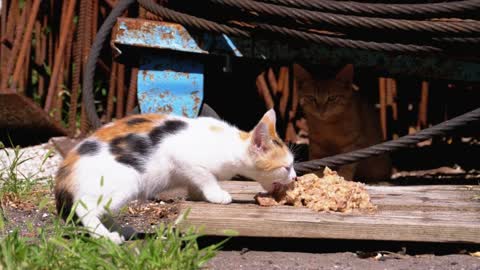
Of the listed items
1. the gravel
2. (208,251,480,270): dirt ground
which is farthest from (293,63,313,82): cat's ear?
(208,251,480,270): dirt ground

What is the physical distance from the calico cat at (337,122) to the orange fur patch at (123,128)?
2443 mm

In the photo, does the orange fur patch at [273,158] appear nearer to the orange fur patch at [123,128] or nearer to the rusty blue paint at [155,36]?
the orange fur patch at [123,128]

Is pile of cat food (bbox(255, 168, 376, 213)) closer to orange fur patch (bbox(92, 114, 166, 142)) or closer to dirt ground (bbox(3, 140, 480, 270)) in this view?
dirt ground (bbox(3, 140, 480, 270))

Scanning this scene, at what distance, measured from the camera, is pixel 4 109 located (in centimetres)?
606

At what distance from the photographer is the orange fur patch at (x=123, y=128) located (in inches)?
144

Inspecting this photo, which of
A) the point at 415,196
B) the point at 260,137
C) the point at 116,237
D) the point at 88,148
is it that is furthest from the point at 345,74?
the point at 116,237

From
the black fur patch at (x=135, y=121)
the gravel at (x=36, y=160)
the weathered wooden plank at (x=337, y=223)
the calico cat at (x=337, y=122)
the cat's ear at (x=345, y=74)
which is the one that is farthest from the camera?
the calico cat at (x=337, y=122)

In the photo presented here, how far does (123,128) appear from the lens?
373 centimetres

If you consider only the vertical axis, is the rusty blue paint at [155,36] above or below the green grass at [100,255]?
above

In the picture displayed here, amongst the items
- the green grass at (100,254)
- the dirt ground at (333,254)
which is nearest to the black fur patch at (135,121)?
the dirt ground at (333,254)

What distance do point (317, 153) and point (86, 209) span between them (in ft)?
9.77

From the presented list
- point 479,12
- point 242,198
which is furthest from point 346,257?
point 479,12

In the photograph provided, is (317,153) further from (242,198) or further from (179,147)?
(179,147)

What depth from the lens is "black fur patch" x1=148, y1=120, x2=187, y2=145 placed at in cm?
371
